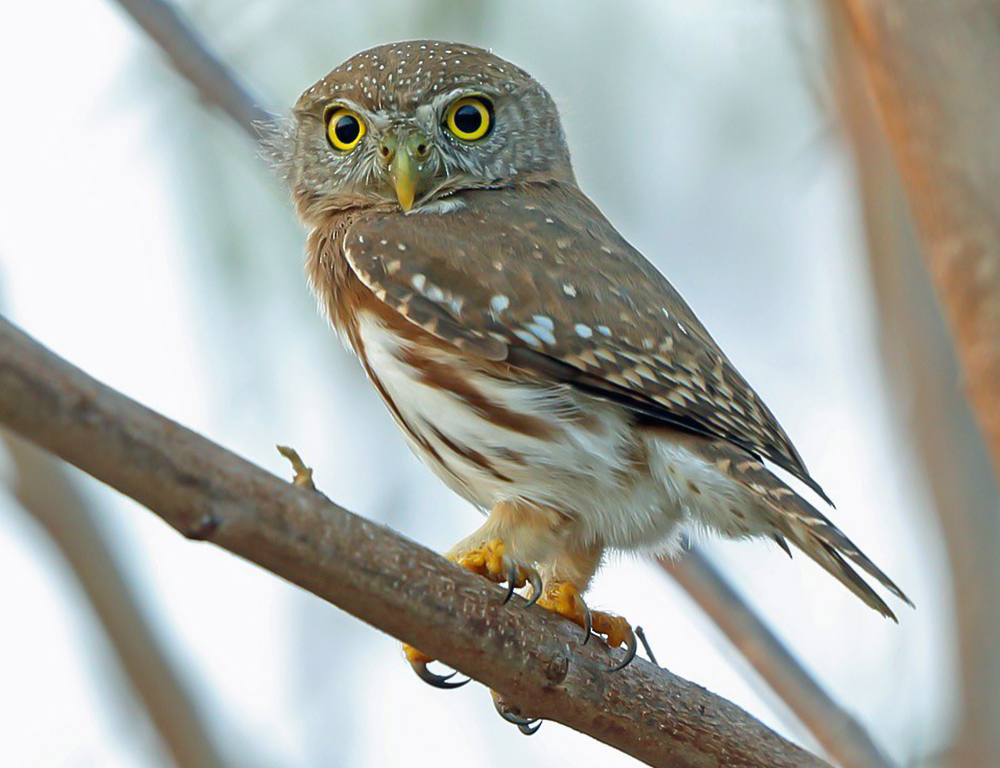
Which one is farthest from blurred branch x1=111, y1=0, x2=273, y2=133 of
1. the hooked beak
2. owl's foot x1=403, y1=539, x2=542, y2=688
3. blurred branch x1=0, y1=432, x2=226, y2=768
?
owl's foot x1=403, y1=539, x2=542, y2=688

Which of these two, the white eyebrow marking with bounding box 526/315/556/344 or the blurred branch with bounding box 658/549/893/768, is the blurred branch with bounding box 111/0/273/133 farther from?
the blurred branch with bounding box 658/549/893/768

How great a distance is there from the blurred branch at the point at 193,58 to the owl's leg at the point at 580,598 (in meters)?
1.78

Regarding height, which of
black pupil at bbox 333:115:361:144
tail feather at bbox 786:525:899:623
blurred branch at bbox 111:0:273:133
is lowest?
tail feather at bbox 786:525:899:623

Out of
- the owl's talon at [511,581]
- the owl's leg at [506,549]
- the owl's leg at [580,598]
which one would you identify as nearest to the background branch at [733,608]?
the owl's leg at [580,598]

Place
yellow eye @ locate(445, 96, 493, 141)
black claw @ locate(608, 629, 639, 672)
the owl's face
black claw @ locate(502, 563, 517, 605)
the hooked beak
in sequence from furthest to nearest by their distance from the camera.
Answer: yellow eye @ locate(445, 96, 493, 141) → the owl's face → the hooked beak → black claw @ locate(608, 629, 639, 672) → black claw @ locate(502, 563, 517, 605)

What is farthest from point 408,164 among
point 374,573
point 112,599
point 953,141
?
point 374,573

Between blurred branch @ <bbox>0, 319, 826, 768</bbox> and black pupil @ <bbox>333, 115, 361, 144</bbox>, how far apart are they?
2418mm

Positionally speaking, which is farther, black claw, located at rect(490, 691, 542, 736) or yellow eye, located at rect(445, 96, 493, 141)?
yellow eye, located at rect(445, 96, 493, 141)

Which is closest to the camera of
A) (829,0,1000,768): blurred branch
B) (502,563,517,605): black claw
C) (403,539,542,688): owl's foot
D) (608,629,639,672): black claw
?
(502,563,517,605): black claw

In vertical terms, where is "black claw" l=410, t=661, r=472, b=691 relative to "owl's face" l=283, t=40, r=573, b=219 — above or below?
below

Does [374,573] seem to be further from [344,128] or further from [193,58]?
[344,128]

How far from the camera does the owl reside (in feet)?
12.9

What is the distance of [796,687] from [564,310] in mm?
1345

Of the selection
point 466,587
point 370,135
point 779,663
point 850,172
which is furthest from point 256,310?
point 466,587
